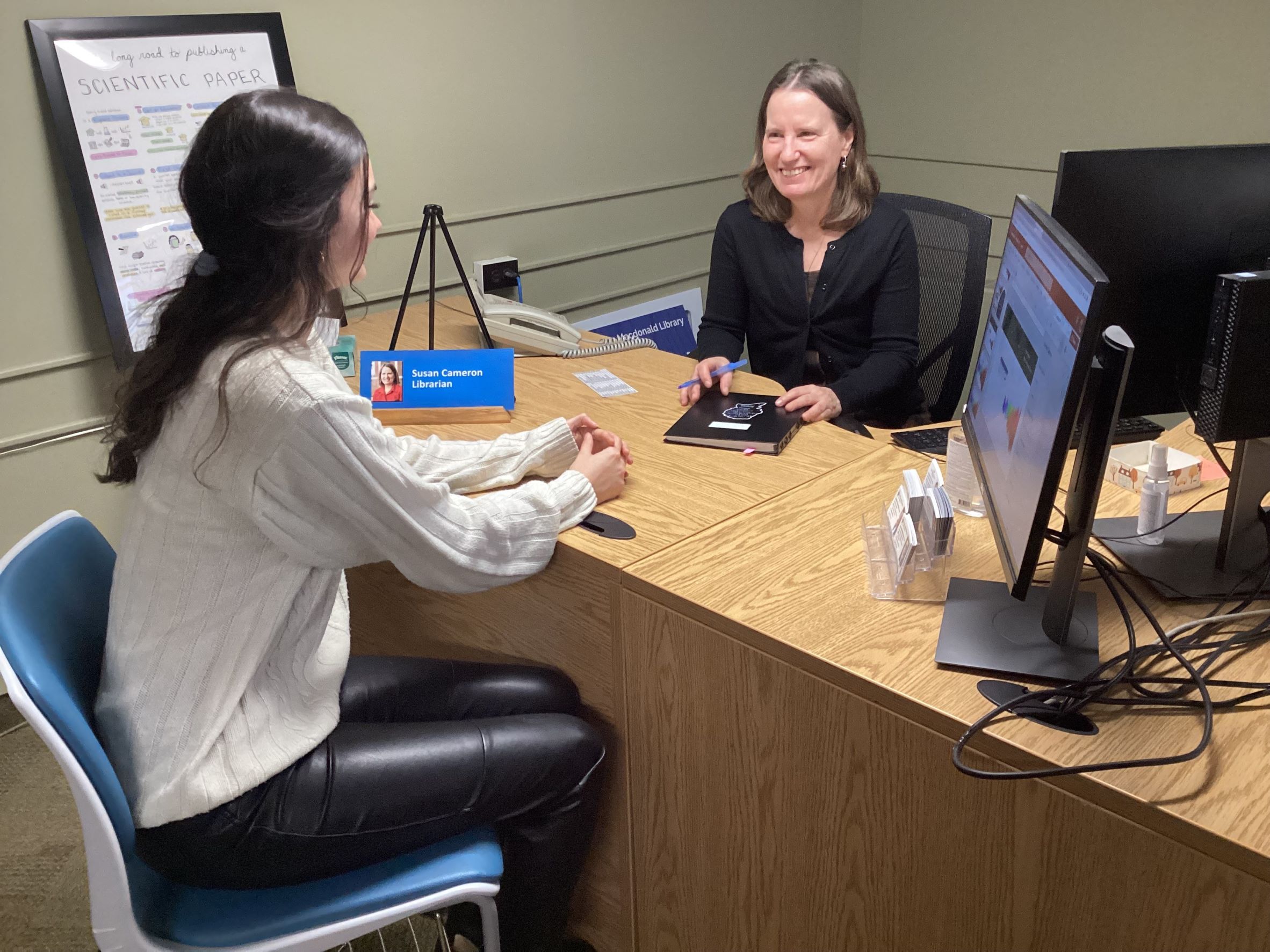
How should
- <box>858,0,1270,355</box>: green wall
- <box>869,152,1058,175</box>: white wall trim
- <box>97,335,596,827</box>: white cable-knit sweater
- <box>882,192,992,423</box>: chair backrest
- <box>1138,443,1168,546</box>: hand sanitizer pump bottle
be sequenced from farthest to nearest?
<box>869,152,1058,175</box>: white wall trim, <box>858,0,1270,355</box>: green wall, <box>882,192,992,423</box>: chair backrest, <box>1138,443,1168,546</box>: hand sanitizer pump bottle, <box>97,335,596,827</box>: white cable-knit sweater

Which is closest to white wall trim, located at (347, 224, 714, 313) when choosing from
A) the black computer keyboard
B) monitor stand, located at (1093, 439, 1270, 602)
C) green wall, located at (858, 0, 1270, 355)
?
green wall, located at (858, 0, 1270, 355)

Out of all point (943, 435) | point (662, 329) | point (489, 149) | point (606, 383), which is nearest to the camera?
point (943, 435)

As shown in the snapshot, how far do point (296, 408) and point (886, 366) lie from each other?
4.70 feet

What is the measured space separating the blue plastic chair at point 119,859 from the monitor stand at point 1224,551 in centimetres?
88

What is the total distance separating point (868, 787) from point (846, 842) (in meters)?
0.10

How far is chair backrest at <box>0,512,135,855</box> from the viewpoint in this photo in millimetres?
1073

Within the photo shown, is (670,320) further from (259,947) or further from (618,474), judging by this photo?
(259,947)

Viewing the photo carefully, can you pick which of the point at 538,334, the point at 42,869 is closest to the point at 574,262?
the point at 538,334

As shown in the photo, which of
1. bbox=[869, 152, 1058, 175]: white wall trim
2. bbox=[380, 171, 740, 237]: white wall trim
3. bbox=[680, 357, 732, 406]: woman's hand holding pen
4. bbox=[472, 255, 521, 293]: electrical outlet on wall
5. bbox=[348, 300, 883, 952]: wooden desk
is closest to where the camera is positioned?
bbox=[348, 300, 883, 952]: wooden desk

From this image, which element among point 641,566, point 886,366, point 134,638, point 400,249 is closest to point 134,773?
point 134,638

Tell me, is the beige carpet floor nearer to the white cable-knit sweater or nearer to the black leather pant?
the black leather pant

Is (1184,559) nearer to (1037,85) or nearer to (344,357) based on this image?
(344,357)

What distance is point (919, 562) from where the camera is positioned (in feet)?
4.34

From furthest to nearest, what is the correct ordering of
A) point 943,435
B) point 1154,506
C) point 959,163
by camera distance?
point 959,163 < point 943,435 < point 1154,506
